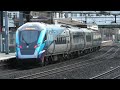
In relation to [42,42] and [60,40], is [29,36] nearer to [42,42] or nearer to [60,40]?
[42,42]

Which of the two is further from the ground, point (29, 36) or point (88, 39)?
point (29, 36)

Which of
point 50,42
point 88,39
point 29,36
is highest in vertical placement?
point 29,36

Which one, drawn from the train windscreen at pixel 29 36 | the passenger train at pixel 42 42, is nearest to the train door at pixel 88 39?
the passenger train at pixel 42 42

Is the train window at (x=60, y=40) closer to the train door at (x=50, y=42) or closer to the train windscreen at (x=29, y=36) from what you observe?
the train door at (x=50, y=42)

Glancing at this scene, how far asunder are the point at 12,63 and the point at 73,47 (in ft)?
26.5

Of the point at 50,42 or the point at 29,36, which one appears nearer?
the point at 29,36

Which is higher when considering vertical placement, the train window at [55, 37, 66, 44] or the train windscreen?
the train windscreen

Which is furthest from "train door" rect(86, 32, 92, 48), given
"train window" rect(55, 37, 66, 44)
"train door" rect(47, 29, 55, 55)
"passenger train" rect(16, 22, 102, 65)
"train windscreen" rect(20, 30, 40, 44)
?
"train windscreen" rect(20, 30, 40, 44)

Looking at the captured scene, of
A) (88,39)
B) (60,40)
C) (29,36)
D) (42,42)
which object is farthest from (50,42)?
(88,39)

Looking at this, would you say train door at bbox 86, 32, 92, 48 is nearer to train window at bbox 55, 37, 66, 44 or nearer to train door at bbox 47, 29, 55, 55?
train window at bbox 55, 37, 66, 44

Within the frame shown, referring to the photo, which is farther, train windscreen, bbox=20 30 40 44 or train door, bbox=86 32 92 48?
train door, bbox=86 32 92 48

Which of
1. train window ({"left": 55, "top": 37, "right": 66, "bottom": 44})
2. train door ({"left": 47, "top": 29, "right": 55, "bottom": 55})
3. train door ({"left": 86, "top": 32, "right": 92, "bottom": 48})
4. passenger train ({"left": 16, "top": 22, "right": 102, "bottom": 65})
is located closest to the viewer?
passenger train ({"left": 16, "top": 22, "right": 102, "bottom": 65})
